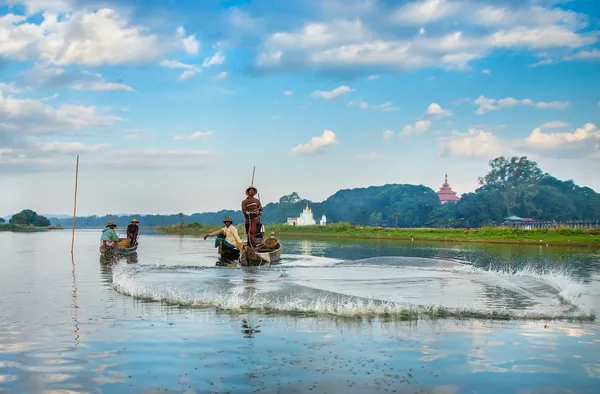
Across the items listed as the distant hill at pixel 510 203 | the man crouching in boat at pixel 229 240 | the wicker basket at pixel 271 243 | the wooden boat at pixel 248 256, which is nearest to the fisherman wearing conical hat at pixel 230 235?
the man crouching in boat at pixel 229 240

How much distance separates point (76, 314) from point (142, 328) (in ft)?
6.94

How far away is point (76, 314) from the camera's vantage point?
1108 centimetres

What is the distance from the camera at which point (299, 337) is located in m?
8.97

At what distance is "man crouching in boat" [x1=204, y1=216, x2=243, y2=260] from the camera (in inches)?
875

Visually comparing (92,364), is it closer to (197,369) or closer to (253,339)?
(197,369)

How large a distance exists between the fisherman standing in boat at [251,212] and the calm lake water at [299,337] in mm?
5943

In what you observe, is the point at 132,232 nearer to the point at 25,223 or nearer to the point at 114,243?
the point at 114,243

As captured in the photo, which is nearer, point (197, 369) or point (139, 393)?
point (139, 393)

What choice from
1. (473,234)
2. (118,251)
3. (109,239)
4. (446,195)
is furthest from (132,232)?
(446,195)

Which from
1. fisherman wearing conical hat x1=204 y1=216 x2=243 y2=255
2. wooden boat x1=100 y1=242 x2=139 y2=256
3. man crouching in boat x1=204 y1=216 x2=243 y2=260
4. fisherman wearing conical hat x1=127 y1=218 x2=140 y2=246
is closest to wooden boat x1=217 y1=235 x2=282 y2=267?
man crouching in boat x1=204 y1=216 x2=243 y2=260

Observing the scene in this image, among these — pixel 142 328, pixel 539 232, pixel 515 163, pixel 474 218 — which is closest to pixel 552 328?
pixel 142 328

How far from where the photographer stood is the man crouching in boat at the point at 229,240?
22219 mm

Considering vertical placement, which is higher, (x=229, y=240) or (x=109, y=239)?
(x=229, y=240)

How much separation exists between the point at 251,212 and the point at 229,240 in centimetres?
199
